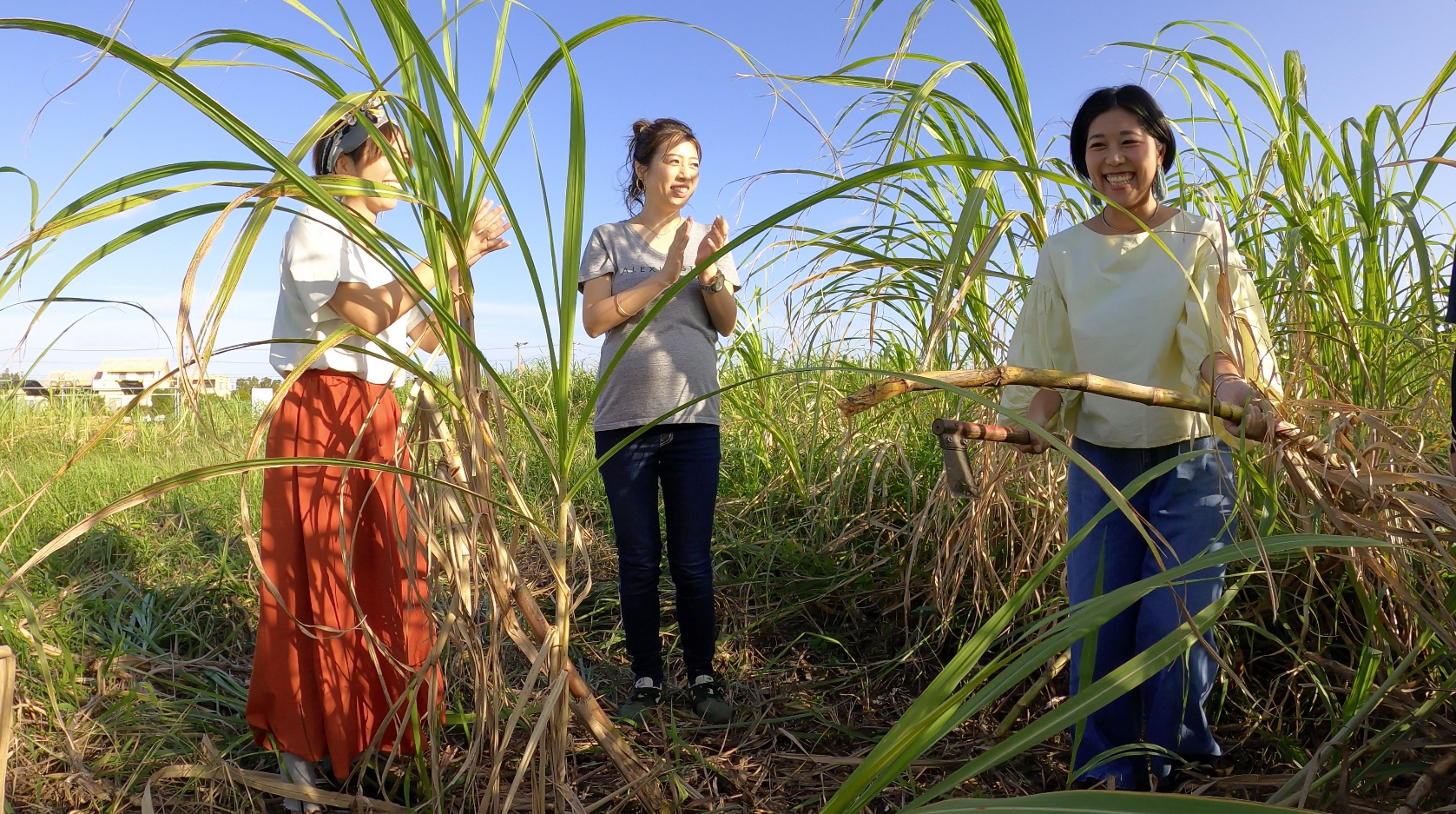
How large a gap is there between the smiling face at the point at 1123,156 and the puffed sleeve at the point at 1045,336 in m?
0.15

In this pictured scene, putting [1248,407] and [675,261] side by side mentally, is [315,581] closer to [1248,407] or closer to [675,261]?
[675,261]

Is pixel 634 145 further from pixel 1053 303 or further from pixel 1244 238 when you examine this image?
pixel 1244 238

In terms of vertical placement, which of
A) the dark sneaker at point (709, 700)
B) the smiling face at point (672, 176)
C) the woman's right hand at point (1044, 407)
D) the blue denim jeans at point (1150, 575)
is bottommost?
the dark sneaker at point (709, 700)

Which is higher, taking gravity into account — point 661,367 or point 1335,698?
point 661,367

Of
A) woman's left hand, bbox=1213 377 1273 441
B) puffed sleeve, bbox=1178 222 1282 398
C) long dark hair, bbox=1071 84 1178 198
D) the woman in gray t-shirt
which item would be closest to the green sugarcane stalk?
woman's left hand, bbox=1213 377 1273 441

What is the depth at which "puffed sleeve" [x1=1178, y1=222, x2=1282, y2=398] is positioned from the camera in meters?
1.30

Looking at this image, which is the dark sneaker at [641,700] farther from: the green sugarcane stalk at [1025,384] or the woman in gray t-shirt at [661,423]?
the green sugarcane stalk at [1025,384]

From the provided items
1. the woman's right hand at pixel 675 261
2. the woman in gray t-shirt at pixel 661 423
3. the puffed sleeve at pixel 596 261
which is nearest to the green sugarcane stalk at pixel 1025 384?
the woman's right hand at pixel 675 261

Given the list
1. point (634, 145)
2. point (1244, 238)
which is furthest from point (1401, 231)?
point (634, 145)

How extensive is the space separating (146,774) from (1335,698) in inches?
85.8

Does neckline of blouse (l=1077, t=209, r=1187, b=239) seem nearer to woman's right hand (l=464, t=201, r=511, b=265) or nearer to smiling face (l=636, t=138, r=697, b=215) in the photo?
smiling face (l=636, t=138, r=697, b=215)

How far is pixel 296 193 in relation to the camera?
94cm

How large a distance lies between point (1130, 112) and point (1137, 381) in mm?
439

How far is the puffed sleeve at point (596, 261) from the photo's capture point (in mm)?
1872
